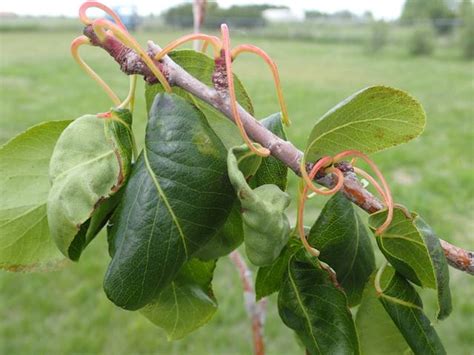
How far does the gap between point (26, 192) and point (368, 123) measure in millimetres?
366

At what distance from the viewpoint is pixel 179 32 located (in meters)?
14.7

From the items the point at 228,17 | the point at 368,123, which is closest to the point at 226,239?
the point at 368,123

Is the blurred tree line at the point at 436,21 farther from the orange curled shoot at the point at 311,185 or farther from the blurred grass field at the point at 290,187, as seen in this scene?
the orange curled shoot at the point at 311,185

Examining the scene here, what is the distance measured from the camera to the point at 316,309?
59 centimetres

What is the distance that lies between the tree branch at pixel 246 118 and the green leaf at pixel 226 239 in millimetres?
99

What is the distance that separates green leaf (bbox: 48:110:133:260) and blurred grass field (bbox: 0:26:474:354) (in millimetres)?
1798

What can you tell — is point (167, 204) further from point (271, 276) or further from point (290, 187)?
point (290, 187)

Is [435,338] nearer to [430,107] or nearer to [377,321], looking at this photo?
[377,321]

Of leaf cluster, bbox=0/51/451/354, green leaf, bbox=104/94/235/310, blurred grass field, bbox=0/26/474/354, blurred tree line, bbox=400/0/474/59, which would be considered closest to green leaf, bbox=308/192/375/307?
leaf cluster, bbox=0/51/451/354

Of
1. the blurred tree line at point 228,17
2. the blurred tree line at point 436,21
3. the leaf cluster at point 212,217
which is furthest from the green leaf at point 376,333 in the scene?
the blurred tree line at point 228,17

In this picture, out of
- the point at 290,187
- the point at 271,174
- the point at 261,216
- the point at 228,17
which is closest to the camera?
the point at 261,216

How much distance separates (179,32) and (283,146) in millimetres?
14637

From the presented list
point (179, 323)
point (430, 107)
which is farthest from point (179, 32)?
point (179, 323)

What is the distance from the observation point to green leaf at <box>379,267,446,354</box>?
0.59 metres
